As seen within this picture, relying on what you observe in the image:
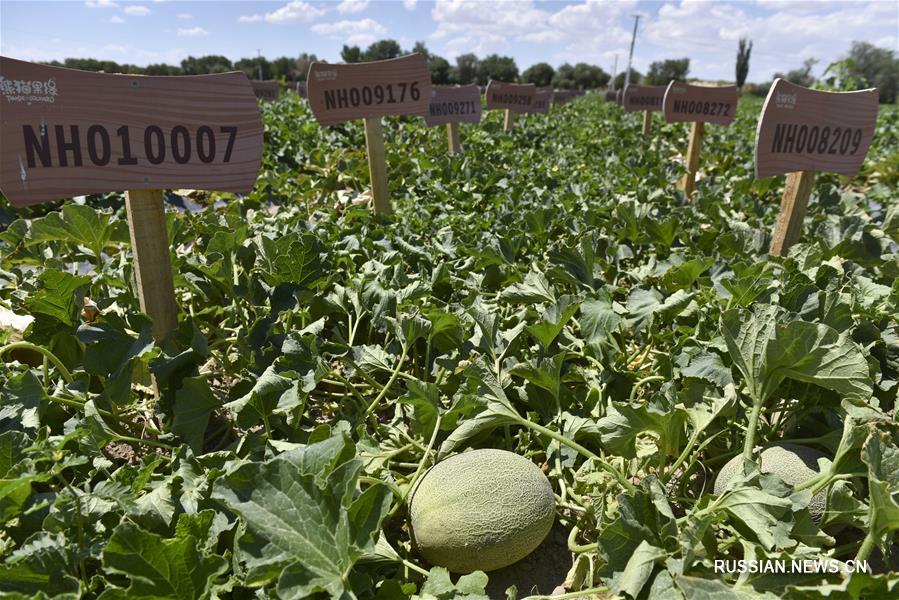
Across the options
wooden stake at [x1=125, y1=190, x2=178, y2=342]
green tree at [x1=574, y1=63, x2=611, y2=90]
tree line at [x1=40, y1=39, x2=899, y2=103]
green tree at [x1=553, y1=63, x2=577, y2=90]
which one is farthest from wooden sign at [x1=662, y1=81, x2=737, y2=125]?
green tree at [x1=574, y1=63, x2=611, y2=90]

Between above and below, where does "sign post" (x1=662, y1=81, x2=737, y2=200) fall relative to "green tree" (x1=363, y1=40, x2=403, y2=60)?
below

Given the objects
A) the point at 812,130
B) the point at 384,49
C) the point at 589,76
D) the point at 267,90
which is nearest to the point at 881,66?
the point at 589,76

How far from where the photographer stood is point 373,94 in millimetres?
4043

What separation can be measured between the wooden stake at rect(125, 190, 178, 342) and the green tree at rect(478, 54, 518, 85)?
58188 millimetres

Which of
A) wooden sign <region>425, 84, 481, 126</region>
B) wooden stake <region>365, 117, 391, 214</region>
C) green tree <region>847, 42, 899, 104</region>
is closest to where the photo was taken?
wooden stake <region>365, 117, 391, 214</region>

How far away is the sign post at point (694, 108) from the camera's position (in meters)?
6.18

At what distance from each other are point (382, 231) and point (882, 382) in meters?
2.33

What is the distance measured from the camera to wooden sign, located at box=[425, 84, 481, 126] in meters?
6.72

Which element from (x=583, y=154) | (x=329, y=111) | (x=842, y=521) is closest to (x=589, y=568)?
(x=842, y=521)

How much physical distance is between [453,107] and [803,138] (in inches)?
171

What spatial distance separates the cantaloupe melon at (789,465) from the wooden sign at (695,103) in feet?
16.8

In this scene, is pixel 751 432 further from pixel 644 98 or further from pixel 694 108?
pixel 644 98

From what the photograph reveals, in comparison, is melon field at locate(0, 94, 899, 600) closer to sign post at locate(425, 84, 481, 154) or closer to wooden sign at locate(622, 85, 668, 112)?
sign post at locate(425, 84, 481, 154)

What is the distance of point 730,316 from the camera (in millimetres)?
1691
